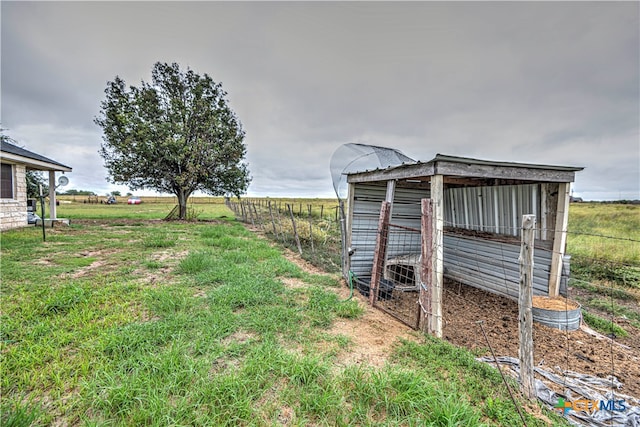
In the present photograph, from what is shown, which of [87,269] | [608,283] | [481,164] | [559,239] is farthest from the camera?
[608,283]

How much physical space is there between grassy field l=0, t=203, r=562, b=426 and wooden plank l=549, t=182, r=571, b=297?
3014mm

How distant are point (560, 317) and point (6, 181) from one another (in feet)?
46.9

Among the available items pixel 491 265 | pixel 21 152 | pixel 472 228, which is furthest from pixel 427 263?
pixel 21 152

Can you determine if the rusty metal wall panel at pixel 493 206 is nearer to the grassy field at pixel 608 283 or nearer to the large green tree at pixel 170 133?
the grassy field at pixel 608 283

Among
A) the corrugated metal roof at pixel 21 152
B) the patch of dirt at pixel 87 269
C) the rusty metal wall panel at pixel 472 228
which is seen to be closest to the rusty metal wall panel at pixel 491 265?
the rusty metal wall panel at pixel 472 228

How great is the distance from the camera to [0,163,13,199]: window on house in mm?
7848

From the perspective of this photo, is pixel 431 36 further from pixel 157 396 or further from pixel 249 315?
pixel 157 396

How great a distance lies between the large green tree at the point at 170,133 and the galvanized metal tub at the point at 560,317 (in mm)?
12910

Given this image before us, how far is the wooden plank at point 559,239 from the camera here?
12.4ft

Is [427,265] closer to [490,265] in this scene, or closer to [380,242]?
[380,242]

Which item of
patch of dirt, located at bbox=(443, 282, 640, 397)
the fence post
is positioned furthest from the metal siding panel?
the fence post

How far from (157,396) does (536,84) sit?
1035 centimetres

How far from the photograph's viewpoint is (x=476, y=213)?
515 cm

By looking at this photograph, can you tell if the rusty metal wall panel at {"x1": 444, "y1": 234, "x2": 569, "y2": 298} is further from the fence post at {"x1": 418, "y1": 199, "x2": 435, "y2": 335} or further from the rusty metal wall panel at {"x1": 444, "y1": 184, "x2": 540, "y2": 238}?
the fence post at {"x1": 418, "y1": 199, "x2": 435, "y2": 335}
